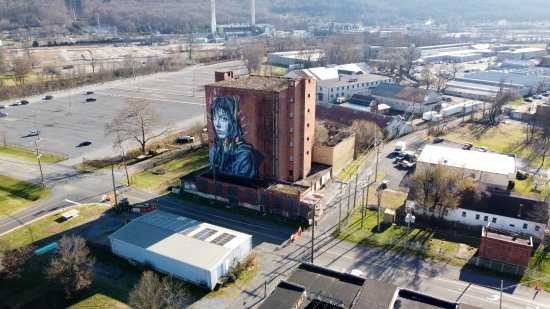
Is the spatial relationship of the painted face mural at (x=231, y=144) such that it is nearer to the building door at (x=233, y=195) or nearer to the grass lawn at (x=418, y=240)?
the building door at (x=233, y=195)

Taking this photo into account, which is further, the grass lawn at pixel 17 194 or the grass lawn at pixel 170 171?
the grass lawn at pixel 170 171

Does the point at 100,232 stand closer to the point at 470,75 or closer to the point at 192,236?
the point at 192,236

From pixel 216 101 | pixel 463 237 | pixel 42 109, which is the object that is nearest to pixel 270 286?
pixel 463 237

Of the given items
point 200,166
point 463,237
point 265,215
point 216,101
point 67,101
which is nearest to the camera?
point 463,237

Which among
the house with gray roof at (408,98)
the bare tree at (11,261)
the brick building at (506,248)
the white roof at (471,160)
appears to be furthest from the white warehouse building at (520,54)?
the bare tree at (11,261)

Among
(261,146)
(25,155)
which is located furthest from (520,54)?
(25,155)

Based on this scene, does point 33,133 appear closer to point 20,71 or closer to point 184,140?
point 184,140
